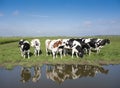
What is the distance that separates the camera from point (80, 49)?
22.5 metres

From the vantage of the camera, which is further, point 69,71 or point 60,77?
point 69,71

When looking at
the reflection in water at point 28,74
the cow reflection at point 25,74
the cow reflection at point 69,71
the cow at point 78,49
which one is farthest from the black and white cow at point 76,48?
the cow reflection at point 25,74

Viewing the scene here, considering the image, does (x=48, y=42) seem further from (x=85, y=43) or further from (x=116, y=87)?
(x=116, y=87)

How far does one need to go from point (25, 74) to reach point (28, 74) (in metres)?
0.24

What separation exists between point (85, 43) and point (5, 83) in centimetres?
1360

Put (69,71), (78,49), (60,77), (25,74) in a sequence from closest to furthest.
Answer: (60,77)
(25,74)
(69,71)
(78,49)

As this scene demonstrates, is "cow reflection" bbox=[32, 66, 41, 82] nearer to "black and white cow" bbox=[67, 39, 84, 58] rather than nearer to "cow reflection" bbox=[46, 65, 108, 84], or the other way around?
"cow reflection" bbox=[46, 65, 108, 84]

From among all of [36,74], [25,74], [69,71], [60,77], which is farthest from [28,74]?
[69,71]

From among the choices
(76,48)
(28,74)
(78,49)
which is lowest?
(28,74)

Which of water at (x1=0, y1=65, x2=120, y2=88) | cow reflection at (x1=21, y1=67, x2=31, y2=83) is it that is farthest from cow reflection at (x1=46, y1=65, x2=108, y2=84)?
cow reflection at (x1=21, y1=67, x2=31, y2=83)

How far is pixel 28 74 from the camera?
52.3 ft

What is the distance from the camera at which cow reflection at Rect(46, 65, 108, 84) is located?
14600 mm

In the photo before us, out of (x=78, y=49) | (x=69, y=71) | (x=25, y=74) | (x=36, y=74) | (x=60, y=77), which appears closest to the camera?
(x=60, y=77)

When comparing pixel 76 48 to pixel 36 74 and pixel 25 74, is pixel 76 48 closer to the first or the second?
pixel 36 74
